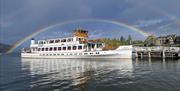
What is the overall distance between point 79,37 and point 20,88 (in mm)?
47795

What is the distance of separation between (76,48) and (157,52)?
2301 centimetres

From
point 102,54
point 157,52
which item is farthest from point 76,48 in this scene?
point 157,52

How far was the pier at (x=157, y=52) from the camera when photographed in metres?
55.7

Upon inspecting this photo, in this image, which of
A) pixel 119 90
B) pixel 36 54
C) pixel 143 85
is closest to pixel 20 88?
pixel 119 90

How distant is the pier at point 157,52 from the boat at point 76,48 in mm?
5948

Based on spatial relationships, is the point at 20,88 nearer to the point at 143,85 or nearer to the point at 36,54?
the point at 143,85

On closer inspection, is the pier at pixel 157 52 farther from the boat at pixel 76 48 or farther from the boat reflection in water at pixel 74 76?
the boat reflection in water at pixel 74 76

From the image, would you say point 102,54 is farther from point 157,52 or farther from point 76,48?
point 157,52

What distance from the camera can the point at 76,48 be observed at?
64875 millimetres

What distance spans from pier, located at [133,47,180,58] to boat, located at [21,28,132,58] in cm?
595

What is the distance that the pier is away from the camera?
5572cm

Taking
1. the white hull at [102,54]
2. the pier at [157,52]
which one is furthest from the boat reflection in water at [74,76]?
the pier at [157,52]

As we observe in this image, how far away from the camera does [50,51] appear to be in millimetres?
72875

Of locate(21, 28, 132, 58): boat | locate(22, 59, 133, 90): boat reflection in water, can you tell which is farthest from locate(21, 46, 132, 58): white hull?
locate(22, 59, 133, 90): boat reflection in water
